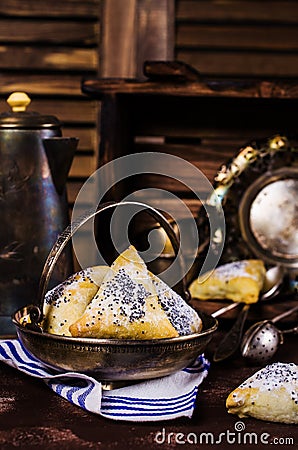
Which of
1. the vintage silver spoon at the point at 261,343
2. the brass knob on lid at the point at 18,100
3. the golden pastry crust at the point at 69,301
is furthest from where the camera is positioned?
the brass knob on lid at the point at 18,100

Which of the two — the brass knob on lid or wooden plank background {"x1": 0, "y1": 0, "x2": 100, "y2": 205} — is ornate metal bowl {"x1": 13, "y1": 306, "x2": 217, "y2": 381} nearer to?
the brass knob on lid

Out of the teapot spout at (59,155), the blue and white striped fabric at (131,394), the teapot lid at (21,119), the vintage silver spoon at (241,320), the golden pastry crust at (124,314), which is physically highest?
the teapot lid at (21,119)

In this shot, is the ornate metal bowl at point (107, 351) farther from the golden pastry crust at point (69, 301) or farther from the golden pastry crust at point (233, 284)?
the golden pastry crust at point (233, 284)

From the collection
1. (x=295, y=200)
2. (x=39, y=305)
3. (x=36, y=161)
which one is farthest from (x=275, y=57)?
(x=39, y=305)

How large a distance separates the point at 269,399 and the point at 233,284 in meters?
0.46

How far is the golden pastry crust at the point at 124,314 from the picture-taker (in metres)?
0.93

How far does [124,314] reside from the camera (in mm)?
938

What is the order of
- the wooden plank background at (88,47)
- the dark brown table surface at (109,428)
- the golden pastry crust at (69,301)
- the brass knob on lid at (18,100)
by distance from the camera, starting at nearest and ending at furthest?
the dark brown table surface at (109,428)
the golden pastry crust at (69,301)
the brass knob on lid at (18,100)
the wooden plank background at (88,47)

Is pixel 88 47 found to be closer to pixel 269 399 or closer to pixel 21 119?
pixel 21 119

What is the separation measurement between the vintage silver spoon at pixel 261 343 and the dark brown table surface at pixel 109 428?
0.43 feet

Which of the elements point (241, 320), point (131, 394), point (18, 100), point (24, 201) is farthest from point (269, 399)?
point (18, 100)

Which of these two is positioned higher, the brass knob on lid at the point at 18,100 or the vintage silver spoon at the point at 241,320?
the brass knob on lid at the point at 18,100

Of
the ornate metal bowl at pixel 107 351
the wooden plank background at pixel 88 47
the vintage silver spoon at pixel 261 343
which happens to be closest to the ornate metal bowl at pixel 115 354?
the ornate metal bowl at pixel 107 351

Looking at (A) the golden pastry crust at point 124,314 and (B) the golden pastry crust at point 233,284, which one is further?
(B) the golden pastry crust at point 233,284
